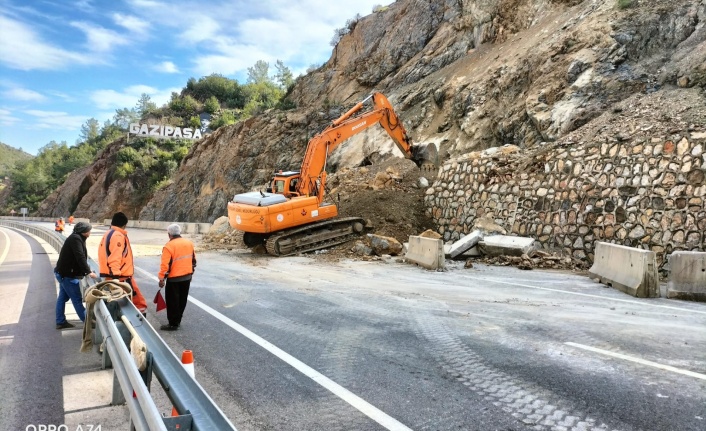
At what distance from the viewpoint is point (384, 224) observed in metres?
19.0

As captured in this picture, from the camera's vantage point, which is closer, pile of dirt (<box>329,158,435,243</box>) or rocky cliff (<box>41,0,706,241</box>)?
rocky cliff (<box>41,0,706,241</box>)

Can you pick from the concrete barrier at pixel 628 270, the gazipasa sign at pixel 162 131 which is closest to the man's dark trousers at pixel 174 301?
the concrete barrier at pixel 628 270

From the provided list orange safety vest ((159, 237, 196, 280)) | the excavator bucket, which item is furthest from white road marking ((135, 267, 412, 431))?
the excavator bucket

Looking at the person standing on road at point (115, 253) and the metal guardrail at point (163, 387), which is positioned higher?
the person standing on road at point (115, 253)

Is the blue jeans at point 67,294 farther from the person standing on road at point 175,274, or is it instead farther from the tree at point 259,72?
the tree at point 259,72

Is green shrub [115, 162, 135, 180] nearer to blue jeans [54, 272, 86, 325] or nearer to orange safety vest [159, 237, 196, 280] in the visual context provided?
blue jeans [54, 272, 86, 325]

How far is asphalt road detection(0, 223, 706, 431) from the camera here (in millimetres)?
3988

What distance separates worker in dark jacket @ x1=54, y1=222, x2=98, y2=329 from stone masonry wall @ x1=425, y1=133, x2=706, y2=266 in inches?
473

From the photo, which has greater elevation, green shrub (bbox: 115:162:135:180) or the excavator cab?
green shrub (bbox: 115:162:135:180)

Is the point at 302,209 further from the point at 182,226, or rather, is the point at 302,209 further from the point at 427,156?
the point at 182,226

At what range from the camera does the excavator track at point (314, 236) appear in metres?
16.6

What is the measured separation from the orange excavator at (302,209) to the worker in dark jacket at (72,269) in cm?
893

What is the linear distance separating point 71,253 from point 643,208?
12.4 m

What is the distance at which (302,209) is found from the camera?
55.3 feet
